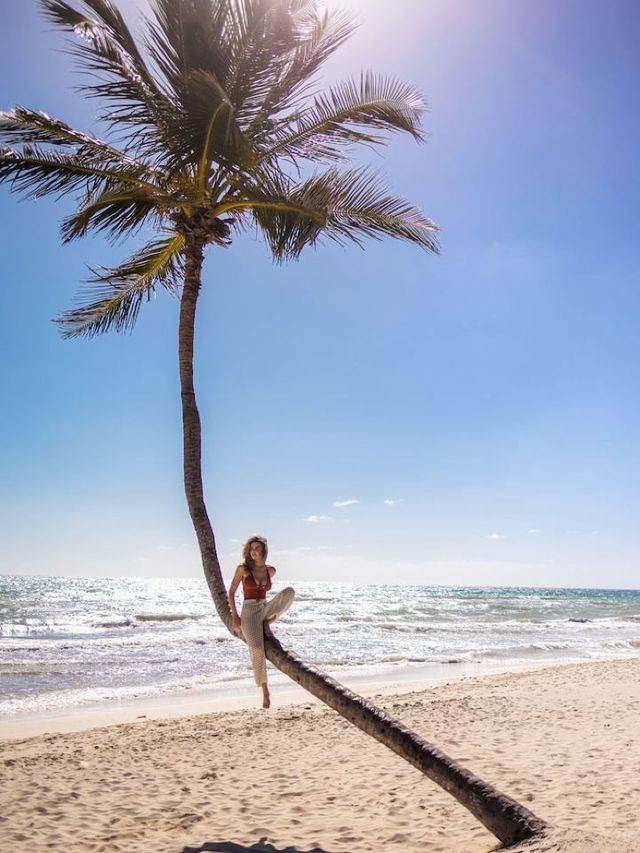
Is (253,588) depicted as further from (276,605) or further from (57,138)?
(57,138)

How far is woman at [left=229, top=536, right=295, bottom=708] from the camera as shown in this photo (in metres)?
5.48

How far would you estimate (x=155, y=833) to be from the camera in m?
5.90

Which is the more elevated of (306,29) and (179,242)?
(306,29)

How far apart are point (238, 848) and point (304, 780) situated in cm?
214

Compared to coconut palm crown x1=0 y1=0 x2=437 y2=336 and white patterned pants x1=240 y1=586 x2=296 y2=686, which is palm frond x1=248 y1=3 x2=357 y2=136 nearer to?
coconut palm crown x1=0 y1=0 x2=437 y2=336

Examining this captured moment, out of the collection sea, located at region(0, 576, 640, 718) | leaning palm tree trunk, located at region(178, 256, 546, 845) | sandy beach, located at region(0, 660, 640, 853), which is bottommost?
sea, located at region(0, 576, 640, 718)

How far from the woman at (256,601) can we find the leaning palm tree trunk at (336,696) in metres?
0.13

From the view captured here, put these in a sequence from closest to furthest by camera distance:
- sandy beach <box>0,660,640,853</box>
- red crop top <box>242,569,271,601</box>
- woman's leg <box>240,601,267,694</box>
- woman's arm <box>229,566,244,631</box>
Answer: woman's arm <box>229,566,244,631</box>, woman's leg <box>240,601,267,694</box>, red crop top <box>242,569,271,601</box>, sandy beach <box>0,660,640,853</box>

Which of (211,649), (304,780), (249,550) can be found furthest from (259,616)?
Result: (211,649)

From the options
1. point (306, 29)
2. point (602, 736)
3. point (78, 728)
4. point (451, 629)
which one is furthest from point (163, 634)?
point (306, 29)

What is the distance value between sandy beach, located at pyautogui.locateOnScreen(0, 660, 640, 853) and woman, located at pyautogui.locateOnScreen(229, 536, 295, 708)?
1.70m

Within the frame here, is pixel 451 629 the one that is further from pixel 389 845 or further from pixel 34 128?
pixel 34 128

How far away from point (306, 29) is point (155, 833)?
7758 millimetres

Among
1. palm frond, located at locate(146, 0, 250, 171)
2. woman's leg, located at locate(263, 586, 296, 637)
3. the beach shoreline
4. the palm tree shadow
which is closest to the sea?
the beach shoreline
